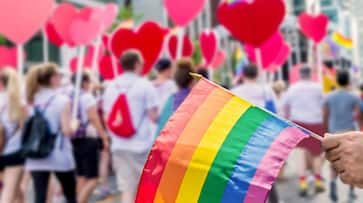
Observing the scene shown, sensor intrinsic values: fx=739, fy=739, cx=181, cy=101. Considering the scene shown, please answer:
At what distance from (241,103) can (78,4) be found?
124ft

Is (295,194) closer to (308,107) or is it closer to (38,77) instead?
(308,107)

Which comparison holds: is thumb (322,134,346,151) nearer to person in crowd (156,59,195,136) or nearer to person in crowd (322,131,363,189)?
person in crowd (322,131,363,189)

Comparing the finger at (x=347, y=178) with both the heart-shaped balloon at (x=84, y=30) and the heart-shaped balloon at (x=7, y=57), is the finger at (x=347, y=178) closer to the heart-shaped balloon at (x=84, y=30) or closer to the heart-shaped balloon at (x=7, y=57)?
the heart-shaped balloon at (x=84, y=30)

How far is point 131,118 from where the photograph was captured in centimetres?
637

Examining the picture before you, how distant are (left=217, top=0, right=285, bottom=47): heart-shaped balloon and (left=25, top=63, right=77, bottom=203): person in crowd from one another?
2767mm

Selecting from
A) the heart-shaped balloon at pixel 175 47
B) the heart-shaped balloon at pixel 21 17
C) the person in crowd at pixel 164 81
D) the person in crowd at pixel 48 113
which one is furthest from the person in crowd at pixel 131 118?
the heart-shaped balloon at pixel 175 47

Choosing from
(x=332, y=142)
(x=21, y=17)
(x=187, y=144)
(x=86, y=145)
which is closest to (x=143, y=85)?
(x=86, y=145)

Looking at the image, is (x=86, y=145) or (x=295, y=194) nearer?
(x=86, y=145)

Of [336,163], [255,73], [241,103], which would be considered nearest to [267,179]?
[241,103]

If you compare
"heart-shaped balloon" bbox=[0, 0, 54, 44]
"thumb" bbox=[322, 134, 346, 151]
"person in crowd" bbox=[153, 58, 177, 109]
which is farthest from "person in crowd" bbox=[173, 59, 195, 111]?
"thumb" bbox=[322, 134, 346, 151]

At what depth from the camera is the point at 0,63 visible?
36.2 ft

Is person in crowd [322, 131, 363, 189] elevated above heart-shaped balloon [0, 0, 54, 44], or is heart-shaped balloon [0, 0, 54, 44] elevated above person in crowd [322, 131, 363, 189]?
heart-shaped balloon [0, 0, 54, 44]

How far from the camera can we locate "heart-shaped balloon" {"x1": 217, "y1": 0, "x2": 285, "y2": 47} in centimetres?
823

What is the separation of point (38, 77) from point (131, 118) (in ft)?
2.83
